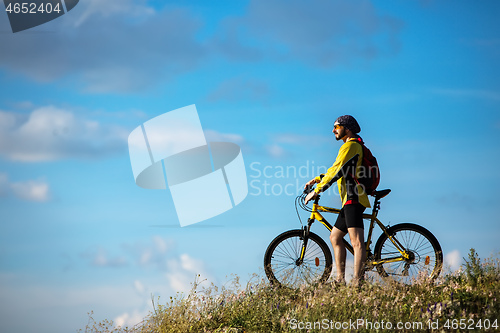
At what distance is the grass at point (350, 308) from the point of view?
280 inches

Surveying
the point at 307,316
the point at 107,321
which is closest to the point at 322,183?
the point at 307,316

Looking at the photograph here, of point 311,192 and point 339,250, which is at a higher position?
point 311,192

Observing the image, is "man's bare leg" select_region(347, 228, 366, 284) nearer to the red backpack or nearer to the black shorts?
the black shorts

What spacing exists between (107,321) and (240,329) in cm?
241

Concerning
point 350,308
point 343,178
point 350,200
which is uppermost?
point 343,178

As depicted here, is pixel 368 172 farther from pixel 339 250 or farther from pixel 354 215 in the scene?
pixel 339 250

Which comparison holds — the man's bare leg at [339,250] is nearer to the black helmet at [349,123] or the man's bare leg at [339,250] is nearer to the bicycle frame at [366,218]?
the bicycle frame at [366,218]

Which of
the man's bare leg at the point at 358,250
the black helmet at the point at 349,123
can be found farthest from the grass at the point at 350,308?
the black helmet at the point at 349,123

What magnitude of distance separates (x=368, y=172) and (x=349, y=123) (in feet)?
2.92

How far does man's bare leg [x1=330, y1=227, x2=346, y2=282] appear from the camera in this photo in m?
8.73

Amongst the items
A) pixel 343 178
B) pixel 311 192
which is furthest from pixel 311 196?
pixel 343 178

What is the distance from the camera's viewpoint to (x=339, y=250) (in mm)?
8719

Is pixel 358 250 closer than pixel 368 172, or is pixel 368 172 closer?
pixel 358 250

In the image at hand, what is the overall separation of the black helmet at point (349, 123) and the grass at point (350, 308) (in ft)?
8.42
